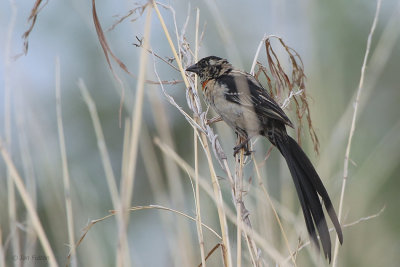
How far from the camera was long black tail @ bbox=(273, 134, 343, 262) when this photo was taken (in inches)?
74.7

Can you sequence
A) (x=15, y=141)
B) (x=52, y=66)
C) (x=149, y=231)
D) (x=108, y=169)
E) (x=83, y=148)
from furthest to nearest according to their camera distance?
(x=83, y=148)
(x=149, y=231)
(x=52, y=66)
(x=15, y=141)
(x=108, y=169)

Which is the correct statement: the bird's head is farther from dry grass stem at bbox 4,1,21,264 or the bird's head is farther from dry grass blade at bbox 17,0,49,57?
dry grass blade at bbox 17,0,49,57

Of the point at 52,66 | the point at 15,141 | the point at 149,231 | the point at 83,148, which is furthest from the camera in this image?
the point at 83,148

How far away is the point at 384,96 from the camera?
265 inches

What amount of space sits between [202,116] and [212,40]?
4.36m

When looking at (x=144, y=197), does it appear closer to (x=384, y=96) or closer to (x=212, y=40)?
(x=212, y=40)

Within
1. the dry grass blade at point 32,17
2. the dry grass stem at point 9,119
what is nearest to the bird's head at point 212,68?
the dry grass stem at point 9,119

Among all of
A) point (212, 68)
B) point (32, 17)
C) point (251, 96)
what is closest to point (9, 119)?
point (32, 17)

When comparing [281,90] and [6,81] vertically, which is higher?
[6,81]

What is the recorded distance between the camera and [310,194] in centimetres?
214

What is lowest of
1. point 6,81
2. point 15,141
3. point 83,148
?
point 83,148

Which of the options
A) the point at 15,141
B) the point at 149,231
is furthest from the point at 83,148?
the point at 15,141

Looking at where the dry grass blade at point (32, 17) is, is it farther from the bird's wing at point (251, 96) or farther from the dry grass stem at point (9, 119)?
the bird's wing at point (251, 96)

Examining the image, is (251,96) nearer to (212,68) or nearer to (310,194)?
(212,68)
